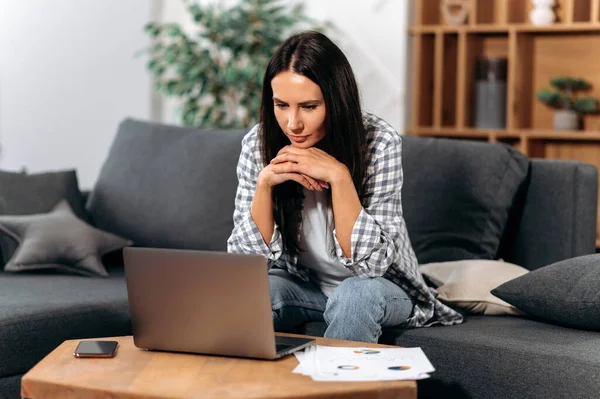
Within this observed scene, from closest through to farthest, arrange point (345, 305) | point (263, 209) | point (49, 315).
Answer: point (345, 305), point (263, 209), point (49, 315)

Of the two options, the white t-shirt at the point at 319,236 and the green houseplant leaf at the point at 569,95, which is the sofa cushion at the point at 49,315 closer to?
the white t-shirt at the point at 319,236

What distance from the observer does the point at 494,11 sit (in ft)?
14.3

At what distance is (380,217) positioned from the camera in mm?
2055

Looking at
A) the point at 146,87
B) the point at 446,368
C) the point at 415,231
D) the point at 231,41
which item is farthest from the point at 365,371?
the point at 146,87

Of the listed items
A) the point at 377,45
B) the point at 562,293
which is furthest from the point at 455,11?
the point at 562,293

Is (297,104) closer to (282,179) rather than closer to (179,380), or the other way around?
(282,179)

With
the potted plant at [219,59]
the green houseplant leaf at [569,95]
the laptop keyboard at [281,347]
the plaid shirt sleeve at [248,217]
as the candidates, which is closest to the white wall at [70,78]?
the potted plant at [219,59]

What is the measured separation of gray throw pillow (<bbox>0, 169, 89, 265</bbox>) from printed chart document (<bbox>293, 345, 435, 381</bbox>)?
146 centimetres

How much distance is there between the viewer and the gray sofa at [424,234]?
1.98 meters

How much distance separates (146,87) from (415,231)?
2589 millimetres

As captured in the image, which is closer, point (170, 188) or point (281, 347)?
point (281, 347)

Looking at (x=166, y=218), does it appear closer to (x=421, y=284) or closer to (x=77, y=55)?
(x=421, y=284)

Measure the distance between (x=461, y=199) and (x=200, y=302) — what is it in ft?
3.61

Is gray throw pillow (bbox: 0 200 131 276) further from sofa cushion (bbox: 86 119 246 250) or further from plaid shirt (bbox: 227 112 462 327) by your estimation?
plaid shirt (bbox: 227 112 462 327)
